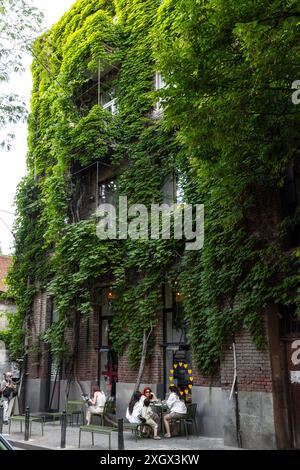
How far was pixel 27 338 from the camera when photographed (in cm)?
1947

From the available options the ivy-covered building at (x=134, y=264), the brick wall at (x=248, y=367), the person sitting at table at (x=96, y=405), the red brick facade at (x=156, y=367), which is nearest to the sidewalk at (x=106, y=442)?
the ivy-covered building at (x=134, y=264)

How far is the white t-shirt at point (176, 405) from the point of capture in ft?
39.3

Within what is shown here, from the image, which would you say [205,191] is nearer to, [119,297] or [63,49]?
[119,297]

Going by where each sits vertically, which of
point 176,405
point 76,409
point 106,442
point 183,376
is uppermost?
point 183,376

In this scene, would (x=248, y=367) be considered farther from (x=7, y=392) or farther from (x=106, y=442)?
(x=7, y=392)

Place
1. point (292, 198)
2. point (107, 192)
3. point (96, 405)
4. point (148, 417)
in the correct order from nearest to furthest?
1. point (292, 198)
2. point (148, 417)
3. point (96, 405)
4. point (107, 192)

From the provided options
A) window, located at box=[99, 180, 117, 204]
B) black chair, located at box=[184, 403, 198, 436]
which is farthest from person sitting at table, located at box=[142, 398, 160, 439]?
window, located at box=[99, 180, 117, 204]

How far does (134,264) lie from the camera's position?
1481cm

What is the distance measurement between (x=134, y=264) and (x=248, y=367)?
5215 mm

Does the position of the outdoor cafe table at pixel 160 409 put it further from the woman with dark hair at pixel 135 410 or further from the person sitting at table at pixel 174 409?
the woman with dark hair at pixel 135 410

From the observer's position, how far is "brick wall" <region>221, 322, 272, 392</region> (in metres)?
10.6

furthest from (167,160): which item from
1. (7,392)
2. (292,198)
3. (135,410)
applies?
(7,392)

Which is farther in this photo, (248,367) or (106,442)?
(106,442)

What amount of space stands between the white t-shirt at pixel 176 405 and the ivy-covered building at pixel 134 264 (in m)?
0.63
